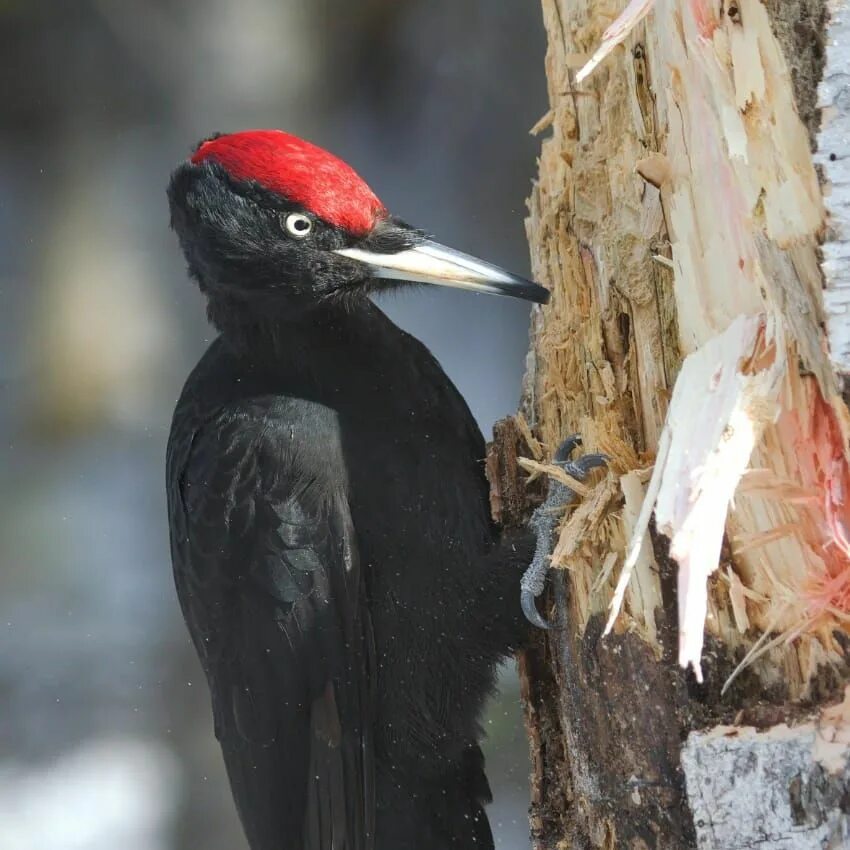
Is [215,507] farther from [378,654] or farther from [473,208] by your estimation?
[473,208]

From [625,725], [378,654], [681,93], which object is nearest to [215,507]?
[378,654]

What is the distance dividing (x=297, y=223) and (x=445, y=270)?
0.96ft

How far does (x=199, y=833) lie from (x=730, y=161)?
3328 mm

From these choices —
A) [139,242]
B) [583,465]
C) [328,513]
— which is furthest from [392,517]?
[139,242]

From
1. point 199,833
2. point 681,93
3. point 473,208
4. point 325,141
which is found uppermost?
point 325,141

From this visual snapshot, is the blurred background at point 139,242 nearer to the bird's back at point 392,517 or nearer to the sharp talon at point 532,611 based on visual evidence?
the bird's back at point 392,517

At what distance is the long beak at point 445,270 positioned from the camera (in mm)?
1977

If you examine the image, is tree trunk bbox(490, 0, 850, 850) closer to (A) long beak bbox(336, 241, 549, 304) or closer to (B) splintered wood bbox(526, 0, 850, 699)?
→ (B) splintered wood bbox(526, 0, 850, 699)

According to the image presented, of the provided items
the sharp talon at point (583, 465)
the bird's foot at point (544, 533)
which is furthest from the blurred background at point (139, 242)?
the sharp talon at point (583, 465)

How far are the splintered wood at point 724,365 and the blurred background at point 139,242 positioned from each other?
2.39 metres

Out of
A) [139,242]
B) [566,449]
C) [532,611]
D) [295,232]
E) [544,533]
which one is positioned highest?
[139,242]

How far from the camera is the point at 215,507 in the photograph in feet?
7.32

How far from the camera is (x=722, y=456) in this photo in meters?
1.41

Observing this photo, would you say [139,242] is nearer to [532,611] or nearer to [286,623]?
[286,623]
